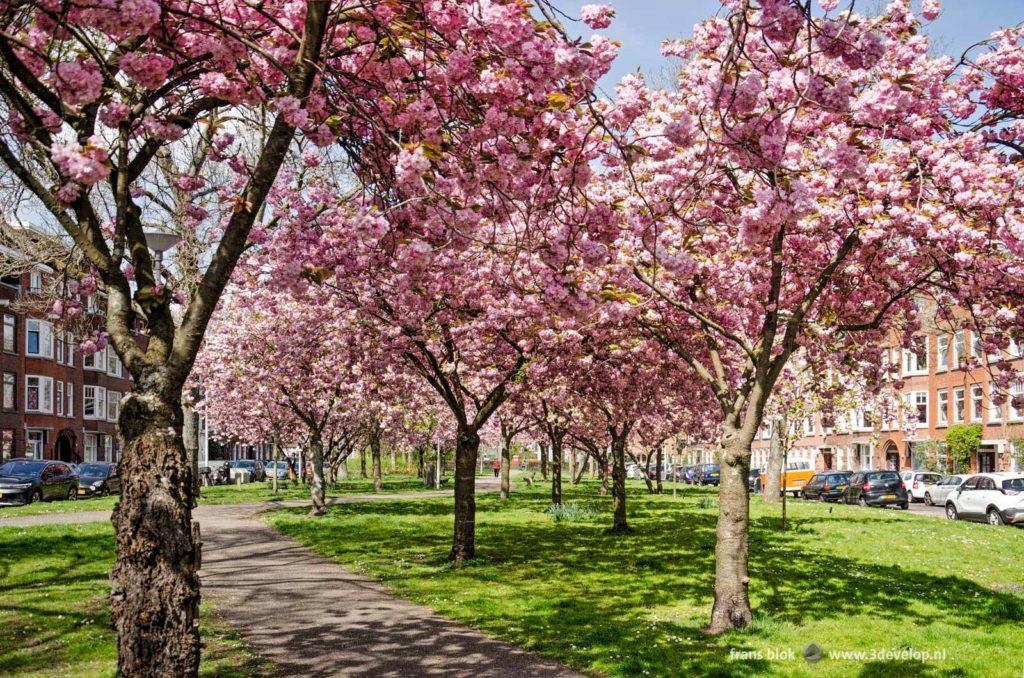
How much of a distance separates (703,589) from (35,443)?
48.7 metres

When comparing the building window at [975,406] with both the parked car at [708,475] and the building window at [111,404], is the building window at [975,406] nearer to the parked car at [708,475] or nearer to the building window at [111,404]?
the parked car at [708,475]

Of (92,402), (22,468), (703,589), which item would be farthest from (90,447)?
(703,589)

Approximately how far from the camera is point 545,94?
6047 millimetres

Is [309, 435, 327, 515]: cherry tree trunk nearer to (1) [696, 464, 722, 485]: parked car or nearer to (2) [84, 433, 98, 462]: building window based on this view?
(2) [84, 433, 98, 462]: building window

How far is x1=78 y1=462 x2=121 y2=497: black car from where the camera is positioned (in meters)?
37.4

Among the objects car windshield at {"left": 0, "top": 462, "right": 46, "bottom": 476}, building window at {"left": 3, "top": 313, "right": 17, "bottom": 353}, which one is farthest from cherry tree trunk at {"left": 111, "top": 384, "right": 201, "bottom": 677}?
building window at {"left": 3, "top": 313, "right": 17, "bottom": 353}

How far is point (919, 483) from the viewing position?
4075 centimetres

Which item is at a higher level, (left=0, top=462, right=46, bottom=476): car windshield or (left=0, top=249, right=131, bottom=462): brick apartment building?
(left=0, top=249, right=131, bottom=462): brick apartment building

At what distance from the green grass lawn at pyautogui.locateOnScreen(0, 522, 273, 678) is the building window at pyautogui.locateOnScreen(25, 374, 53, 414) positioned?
3725cm

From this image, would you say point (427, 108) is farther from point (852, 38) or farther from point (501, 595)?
point (501, 595)

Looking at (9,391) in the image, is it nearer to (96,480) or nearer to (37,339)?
(37,339)

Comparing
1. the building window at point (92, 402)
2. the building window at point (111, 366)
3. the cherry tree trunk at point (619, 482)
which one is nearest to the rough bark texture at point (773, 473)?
the cherry tree trunk at point (619, 482)

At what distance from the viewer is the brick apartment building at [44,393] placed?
4566 centimetres

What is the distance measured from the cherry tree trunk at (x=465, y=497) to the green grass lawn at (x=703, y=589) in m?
0.44
